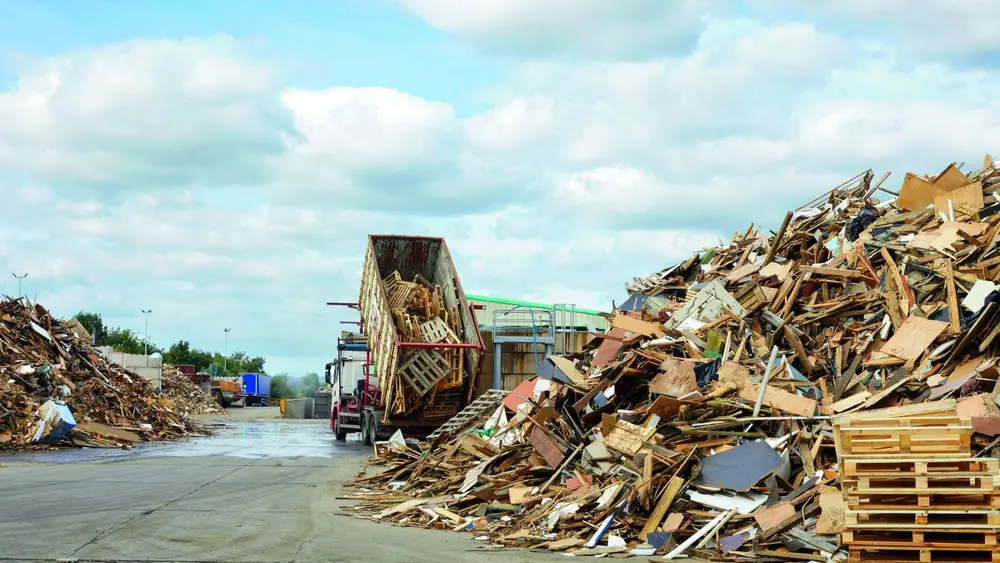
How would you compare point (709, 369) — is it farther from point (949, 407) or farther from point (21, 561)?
point (21, 561)

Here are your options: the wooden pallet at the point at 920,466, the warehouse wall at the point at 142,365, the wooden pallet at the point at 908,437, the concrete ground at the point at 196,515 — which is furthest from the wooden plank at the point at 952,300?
the warehouse wall at the point at 142,365

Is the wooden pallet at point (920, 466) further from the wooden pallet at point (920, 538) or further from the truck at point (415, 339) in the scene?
the truck at point (415, 339)

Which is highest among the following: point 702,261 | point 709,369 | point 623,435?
point 702,261

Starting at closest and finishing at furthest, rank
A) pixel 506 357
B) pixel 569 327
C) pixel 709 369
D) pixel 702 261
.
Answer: pixel 709 369 → pixel 702 261 → pixel 506 357 → pixel 569 327

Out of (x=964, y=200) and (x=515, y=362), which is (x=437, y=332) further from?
(x=964, y=200)

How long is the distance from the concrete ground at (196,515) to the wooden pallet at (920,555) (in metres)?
3.10

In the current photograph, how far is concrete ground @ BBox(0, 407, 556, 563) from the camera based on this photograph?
32.8 ft

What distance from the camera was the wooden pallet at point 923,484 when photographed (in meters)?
8.31

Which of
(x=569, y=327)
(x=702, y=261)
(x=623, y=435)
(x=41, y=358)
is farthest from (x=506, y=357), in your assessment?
(x=623, y=435)

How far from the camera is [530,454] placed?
45.1 feet

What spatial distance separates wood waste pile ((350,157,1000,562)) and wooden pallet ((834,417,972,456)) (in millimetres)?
18

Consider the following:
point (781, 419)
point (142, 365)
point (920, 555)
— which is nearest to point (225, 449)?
point (781, 419)

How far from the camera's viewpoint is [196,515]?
41.1ft

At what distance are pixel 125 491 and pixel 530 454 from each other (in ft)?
21.5
